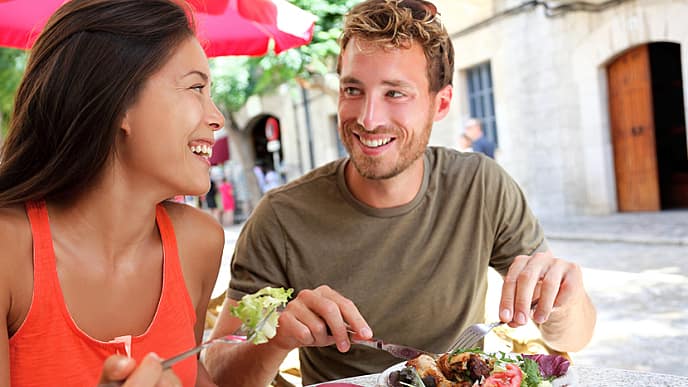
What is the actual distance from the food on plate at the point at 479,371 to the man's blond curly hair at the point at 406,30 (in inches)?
45.8

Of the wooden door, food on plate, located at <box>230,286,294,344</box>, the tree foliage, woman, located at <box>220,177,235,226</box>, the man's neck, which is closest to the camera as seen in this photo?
food on plate, located at <box>230,286,294,344</box>

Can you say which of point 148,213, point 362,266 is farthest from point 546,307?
point 148,213

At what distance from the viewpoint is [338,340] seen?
162 centimetres

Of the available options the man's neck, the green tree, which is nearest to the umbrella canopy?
the man's neck

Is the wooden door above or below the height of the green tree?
below

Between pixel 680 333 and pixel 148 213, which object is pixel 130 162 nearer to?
pixel 148 213

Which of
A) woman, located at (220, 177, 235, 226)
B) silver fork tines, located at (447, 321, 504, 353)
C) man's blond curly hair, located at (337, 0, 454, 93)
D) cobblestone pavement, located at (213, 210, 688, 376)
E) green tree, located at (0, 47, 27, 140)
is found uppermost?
green tree, located at (0, 47, 27, 140)

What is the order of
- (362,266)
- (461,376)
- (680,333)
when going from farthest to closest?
(680,333)
(362,266)
(461,376)

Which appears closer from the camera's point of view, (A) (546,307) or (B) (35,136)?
(B) (35,136)

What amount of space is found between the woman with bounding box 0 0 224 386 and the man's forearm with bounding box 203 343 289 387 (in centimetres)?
22

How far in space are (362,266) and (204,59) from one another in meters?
0.92

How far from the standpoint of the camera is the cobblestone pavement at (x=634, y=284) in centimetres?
468

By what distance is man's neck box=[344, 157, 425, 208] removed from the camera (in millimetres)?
2355

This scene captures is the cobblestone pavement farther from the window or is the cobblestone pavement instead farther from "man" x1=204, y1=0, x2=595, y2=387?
the window
